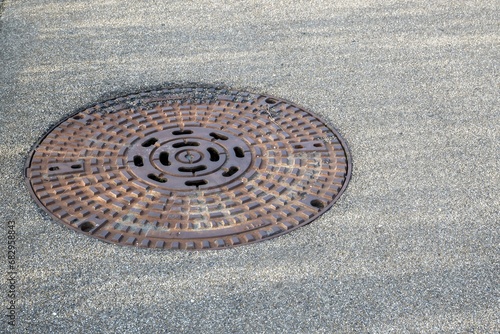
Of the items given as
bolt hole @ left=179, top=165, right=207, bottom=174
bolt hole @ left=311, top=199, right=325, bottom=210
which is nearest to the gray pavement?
bolt hole @ left=311, top=199, right=325, bottom=210

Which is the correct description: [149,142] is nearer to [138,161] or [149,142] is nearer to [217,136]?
[138,161]

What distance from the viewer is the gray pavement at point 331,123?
3.10 metres

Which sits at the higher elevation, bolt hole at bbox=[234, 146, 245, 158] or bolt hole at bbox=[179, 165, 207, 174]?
bolt hole at bbox=[234, 146, 245, 158]

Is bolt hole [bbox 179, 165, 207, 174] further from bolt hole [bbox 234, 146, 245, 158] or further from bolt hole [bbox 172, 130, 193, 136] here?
bolt hole [bbox 172, 130, 193, 136]

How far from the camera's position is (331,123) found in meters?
4.48

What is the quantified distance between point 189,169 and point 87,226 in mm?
679

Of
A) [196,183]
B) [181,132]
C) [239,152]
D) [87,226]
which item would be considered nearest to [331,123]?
[239,152]

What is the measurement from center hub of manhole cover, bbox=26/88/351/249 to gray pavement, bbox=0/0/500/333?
0.10 meters

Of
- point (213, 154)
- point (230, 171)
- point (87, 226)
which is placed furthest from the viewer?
point (213, 154)

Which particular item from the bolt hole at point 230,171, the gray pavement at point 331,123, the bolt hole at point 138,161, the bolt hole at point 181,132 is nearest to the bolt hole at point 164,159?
the bolt hole at point 138,161

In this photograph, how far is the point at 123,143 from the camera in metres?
4.22

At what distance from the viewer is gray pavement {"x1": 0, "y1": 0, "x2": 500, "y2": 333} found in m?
3.10

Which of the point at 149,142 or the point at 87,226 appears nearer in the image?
the point at 87,226

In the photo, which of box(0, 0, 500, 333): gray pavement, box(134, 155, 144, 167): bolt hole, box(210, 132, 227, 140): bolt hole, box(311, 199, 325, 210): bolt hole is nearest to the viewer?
box(0, 0, 500, 333): gray pavement
